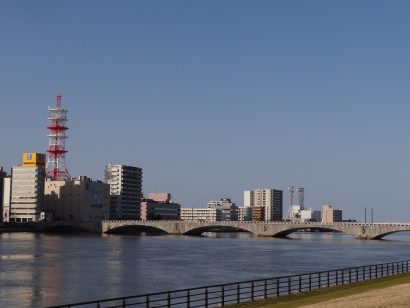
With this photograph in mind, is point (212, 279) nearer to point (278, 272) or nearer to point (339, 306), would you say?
point (278, 272)

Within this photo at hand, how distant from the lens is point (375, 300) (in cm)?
3775

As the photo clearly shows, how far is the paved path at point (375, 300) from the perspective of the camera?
1415 inches

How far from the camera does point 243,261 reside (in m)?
105

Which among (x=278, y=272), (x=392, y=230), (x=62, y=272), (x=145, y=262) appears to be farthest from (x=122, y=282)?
(x=392, y=230)

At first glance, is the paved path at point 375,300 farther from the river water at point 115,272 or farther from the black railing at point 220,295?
the river water at point 115,272

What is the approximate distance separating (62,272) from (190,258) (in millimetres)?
31705

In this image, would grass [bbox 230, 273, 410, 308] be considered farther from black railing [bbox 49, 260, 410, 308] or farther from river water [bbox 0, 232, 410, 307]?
river water [bbox 0, 232, 410, 307]

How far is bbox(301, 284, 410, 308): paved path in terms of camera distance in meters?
35.9

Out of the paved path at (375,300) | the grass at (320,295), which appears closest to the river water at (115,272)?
the grass at (320,295)

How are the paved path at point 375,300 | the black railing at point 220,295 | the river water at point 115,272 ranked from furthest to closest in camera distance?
the river water at point 115,272 → the black railing at point 220,295 → the paved path at point 375,300

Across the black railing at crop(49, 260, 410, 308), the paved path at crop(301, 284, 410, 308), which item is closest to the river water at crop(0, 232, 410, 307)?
the black railing at crop(49, 260, 410, 308)

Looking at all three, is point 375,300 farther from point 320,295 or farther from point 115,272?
point 115,272

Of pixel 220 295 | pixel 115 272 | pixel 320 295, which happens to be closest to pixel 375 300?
pixel 320 295

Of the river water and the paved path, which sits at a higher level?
the paved path
